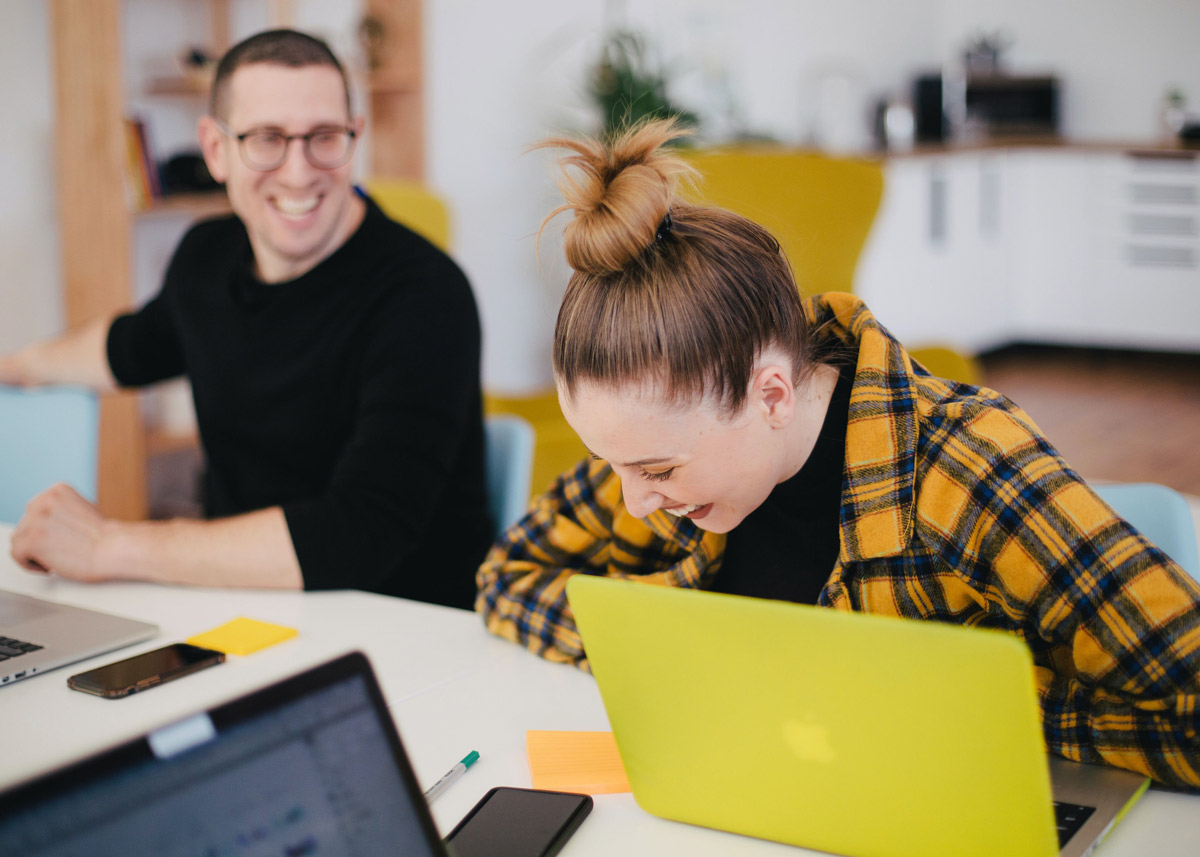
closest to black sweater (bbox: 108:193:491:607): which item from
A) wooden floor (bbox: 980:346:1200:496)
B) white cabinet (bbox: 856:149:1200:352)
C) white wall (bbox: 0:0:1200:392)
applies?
white wall (bbox: 0:0:1200:392)

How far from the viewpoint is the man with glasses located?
156 centimetres

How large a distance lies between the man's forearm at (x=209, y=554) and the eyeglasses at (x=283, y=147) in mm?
577

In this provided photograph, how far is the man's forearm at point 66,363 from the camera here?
2008 mm

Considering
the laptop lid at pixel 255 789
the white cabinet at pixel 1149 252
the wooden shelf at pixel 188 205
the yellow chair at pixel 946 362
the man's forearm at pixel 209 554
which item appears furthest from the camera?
the white cabinet at pixel 1149 252

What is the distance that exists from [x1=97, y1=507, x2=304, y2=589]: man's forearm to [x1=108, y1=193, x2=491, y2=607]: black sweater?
2.4 inches

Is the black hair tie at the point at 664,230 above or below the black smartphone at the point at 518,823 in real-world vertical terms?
above

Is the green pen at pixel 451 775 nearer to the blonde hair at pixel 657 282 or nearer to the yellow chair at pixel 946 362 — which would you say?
the blonde hair at pixel 657 282

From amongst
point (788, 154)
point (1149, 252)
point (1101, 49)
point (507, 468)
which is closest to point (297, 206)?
point (507, 468)

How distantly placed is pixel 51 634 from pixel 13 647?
0.05m

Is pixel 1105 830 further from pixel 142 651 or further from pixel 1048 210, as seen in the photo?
pixel 1048 210

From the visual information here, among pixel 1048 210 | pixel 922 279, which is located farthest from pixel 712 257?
pixel 1048 210

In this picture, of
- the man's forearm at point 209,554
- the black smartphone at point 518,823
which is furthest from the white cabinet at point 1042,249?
the black smartphone at point 518,823

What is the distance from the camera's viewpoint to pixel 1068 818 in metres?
0.86

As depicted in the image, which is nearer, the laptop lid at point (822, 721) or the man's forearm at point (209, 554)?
the laptop lid at point (822, 721)
